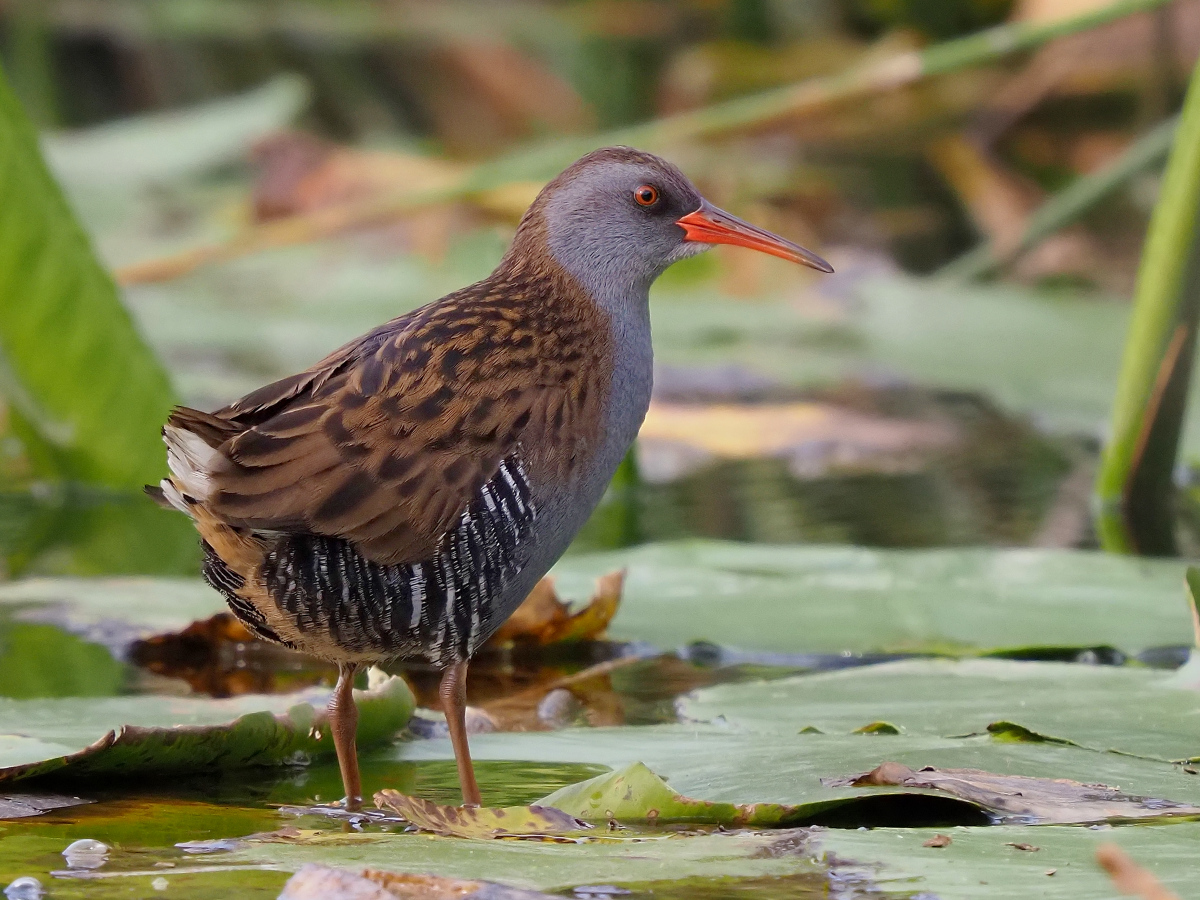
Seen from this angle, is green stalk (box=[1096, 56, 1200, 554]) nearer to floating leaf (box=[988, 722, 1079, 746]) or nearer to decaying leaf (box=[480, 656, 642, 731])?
decaying leaf (box=[480, 656, 642, 731])

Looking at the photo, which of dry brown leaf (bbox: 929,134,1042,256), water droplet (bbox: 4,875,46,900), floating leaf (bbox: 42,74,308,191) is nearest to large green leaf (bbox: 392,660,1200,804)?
water droplet (bbox: 4,875,46,900)

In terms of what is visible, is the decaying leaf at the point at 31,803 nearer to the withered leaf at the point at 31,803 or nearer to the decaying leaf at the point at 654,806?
the withered leaf at the point at 31,803

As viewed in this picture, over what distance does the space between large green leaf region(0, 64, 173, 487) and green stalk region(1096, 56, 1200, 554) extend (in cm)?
199

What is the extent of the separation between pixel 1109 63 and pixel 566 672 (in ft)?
20.4

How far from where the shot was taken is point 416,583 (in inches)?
85.3

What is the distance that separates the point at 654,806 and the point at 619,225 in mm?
998

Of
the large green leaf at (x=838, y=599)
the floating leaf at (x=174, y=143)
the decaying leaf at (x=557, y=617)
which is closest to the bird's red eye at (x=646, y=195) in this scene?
the decaying leaf at (x=557, y=617)

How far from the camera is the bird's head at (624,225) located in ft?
8.27

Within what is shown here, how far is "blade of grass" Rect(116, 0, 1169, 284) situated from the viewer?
405 centimetres

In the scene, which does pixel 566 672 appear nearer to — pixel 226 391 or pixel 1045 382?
pixel 226 391

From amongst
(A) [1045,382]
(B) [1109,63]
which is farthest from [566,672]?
(B) [1109,63]

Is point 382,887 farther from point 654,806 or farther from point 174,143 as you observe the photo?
point 174,143

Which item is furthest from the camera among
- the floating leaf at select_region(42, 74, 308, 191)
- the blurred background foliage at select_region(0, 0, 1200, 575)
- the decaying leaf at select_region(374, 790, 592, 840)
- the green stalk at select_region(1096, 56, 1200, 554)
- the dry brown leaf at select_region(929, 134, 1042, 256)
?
the dry brown leaf at select_region(929, 134, 1042, 256)

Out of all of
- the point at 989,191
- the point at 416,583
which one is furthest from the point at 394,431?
the point at 989,191
